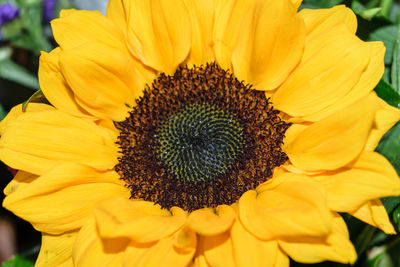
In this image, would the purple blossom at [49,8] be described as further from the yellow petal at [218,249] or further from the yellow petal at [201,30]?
the yellow petal at [218,249]

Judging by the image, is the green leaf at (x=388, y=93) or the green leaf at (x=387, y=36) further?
the green leaf at (x=387, y=36)

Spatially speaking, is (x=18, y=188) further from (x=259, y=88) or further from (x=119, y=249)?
(x=259, y=88)

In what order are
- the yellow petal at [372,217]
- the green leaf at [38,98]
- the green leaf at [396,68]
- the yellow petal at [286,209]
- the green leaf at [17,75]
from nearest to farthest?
the yellow petal at [286,209] → the yellow petal at [372,217] → the green leaf at [38,98] → the green leaf at [396,68] → the green leaf at [17,75]

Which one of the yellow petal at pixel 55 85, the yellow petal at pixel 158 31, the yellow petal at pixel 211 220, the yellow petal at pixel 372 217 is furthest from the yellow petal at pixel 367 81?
the yellow petal at pixel 55 85

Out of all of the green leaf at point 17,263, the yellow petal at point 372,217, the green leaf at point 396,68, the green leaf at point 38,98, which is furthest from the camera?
the green leaf at point 17,263

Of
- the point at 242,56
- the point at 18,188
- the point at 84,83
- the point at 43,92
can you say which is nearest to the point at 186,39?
the point at 242,56

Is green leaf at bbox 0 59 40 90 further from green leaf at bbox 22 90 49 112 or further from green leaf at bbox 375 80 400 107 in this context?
green leaf at bbox 375 80 400 107
